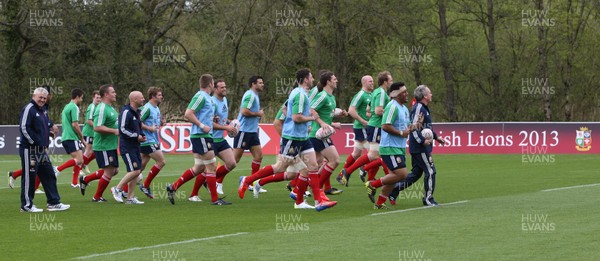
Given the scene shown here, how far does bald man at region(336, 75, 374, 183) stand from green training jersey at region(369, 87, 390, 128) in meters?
0.18

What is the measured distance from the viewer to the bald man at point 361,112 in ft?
67.4

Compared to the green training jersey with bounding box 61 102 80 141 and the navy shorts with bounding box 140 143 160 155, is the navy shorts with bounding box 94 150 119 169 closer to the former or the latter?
the navy shorts with bounding box 140 143 160 155

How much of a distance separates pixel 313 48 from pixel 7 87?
13.4 metres

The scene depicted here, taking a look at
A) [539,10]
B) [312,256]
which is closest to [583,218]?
[312,256]

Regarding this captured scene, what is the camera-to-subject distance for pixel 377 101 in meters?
19.9

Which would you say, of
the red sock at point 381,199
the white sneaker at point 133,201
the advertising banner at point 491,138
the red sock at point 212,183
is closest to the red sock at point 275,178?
the red sock at point 212,183

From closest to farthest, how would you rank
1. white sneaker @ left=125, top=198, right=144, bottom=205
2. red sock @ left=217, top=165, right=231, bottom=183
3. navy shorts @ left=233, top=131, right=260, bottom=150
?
1. white sneaker @ left=125, top=198, right=144, bottom=205
2. red sock @ left=217, top=165, right=231, bottom=183
3. navy shorts @ left=233, top=131, right=260, bottom=150

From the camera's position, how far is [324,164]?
1948 cm

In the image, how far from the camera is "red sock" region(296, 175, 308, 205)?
53.5ft

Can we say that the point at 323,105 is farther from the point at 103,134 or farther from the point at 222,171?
the point at 103,134

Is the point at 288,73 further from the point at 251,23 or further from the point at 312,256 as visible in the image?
the point at 312,256

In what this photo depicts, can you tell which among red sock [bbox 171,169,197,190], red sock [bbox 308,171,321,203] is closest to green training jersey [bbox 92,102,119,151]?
red sock [bbox 171,169,197,190]

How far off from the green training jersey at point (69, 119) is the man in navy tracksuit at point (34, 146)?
17.1 feet

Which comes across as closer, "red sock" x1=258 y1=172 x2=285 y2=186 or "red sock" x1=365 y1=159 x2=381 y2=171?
"red sock" x1=258 y1=172 x2=285 y2=186
